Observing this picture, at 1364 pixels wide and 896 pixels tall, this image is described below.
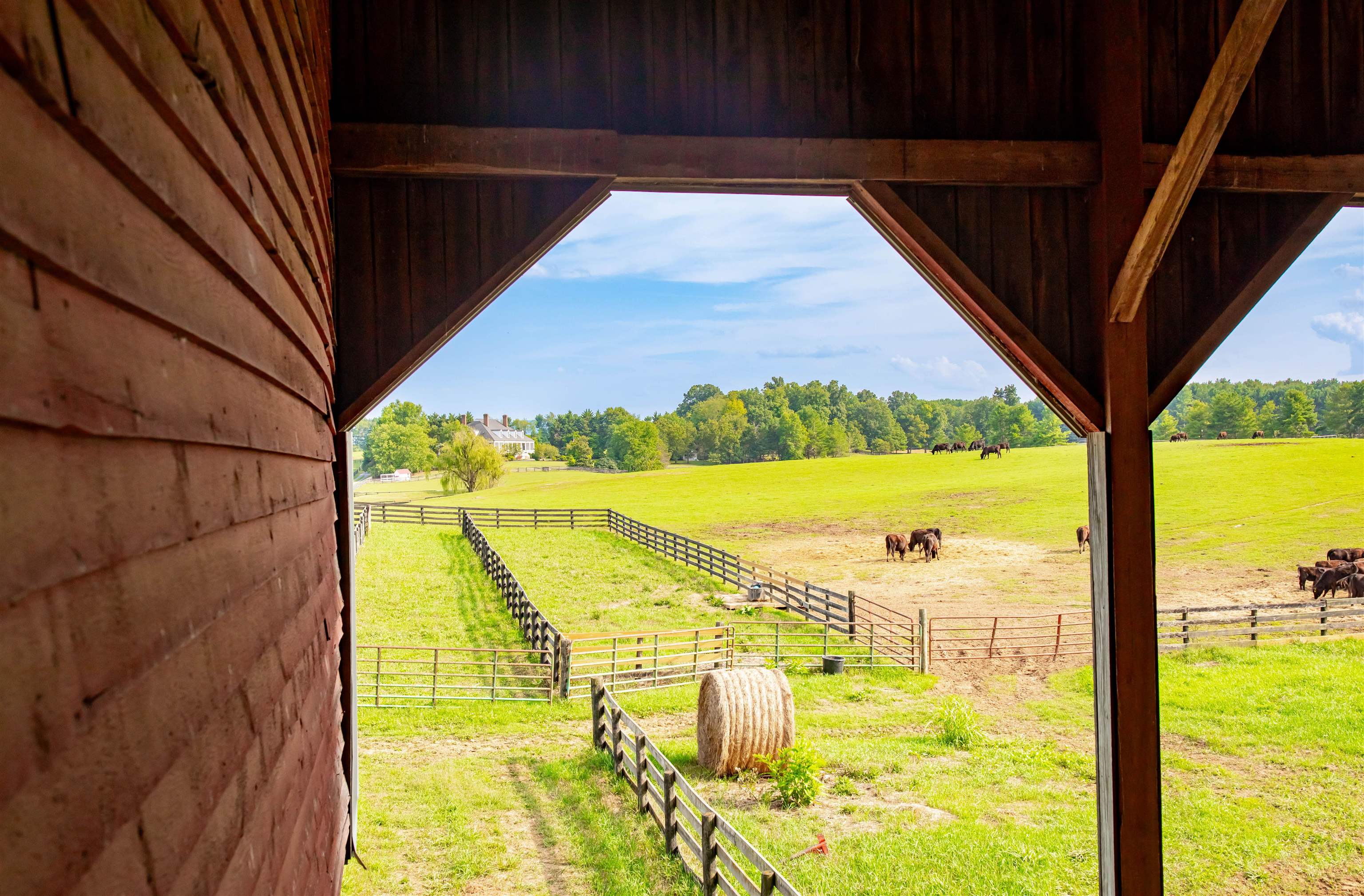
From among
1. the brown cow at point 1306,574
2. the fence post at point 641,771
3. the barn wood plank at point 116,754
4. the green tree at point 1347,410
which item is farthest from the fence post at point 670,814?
the green tree at point 1347,410

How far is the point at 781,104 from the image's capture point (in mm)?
4199

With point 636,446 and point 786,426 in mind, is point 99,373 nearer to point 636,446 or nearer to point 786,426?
point 636,446

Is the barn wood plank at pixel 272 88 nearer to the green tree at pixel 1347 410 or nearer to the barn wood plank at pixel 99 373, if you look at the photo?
the barn wood plank at pixel 99 373

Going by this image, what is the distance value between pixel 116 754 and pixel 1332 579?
26.0 meters

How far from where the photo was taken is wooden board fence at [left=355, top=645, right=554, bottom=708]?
11.6 m

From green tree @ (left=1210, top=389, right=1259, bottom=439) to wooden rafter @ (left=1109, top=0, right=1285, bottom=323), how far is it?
242 feet

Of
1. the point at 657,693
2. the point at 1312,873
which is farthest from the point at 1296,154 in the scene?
the point at 657,693

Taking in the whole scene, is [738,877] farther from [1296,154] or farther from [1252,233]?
[1296,154]

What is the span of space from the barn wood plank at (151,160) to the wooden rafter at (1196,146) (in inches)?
122

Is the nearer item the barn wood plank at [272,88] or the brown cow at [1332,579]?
the barn wood plank at [272,88]

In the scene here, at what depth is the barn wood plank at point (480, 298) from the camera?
3.79 m

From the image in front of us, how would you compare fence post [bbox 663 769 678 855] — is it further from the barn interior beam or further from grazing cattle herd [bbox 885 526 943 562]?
grazing cattle herd [bbox 885 526 943 562]

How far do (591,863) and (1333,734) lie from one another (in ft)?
37.1

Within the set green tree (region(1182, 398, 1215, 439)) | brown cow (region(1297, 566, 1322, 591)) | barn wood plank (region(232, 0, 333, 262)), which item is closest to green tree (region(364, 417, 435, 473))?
brown cow (region(1297, 566, 1322, 591))
